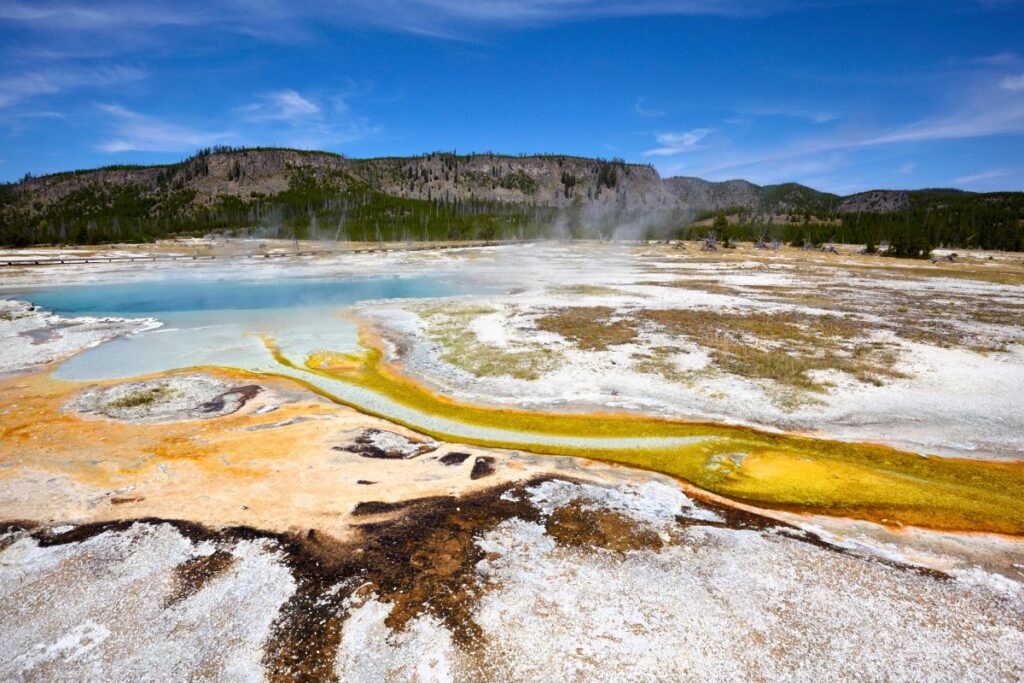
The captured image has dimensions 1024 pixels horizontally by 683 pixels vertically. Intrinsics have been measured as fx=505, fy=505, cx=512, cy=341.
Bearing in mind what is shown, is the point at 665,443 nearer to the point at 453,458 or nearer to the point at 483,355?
the point at 453,458

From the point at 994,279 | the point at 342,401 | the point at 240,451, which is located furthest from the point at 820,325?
the point at 994,279

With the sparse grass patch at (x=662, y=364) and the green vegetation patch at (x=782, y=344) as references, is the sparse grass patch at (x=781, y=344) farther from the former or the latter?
the sparse grass patch at (x=662, y=364)

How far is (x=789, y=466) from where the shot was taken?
1024 centimetres

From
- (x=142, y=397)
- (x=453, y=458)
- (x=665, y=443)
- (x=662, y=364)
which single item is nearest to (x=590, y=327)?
(x=662, y=364)

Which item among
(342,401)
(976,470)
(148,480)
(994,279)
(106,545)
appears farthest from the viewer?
(994,279)

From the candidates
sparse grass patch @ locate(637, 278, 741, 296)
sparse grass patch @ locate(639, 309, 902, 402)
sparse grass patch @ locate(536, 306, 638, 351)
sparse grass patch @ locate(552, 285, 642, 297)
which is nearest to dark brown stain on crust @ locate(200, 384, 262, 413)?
sparse grass patch @ locate(536, 306, 638, 351)

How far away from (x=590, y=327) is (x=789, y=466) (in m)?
13.0

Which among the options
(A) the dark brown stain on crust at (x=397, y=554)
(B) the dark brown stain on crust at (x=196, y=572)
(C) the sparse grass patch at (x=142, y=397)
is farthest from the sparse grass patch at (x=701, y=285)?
(B) the dark brown stain on crust at (x=196, y=572)

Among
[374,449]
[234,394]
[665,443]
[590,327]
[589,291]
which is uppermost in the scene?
[589,291]

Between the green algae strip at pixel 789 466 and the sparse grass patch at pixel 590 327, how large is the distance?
683 centimetres

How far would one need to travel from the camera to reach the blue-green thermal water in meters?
13.7

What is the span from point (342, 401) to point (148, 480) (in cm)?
547

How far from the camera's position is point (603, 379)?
51.5 feet

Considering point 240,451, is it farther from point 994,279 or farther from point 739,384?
point 994,279
